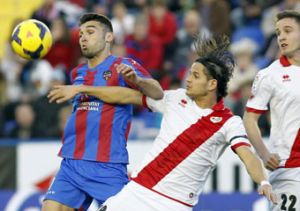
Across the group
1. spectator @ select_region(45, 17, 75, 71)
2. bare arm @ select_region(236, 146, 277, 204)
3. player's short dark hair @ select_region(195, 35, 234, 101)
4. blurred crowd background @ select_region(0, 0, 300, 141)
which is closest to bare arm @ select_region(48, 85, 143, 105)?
player's short dark hair @ select_region(195, 35, 234, 101)

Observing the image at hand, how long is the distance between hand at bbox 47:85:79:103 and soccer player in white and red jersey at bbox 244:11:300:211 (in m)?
1.59

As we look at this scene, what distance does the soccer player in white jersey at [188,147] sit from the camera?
8.43m

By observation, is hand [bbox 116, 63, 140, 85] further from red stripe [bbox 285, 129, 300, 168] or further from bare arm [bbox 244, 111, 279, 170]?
red stripe [bbox 285, 129, 300, 168]

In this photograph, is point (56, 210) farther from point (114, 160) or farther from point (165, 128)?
point (165, 128)

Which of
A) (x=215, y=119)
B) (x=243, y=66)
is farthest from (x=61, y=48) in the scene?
(x=215, y=119)

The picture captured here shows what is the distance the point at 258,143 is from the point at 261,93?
45 centimetres

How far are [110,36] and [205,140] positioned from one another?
162 centimetres

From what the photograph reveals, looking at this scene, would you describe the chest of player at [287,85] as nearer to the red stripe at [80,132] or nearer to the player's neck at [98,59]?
the player's neck at [98,59]

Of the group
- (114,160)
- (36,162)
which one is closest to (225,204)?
(36,162)

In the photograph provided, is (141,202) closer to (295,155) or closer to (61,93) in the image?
(61,93)

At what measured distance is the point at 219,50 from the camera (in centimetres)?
895

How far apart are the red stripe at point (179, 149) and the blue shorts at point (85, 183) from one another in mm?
827

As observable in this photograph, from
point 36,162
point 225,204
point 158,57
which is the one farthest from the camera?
point 158,57

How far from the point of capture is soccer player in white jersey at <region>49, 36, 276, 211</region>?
8430 mm
